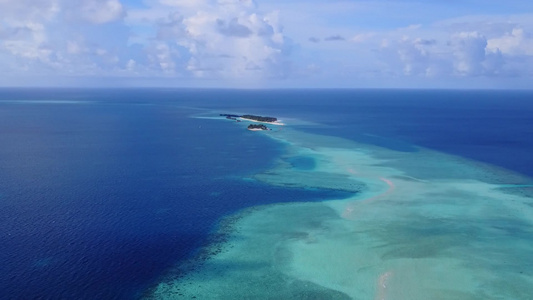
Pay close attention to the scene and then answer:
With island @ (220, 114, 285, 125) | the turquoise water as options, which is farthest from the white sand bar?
island @ (220, 114, 285, 125)

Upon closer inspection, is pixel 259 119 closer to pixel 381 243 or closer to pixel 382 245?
pixel 381 243

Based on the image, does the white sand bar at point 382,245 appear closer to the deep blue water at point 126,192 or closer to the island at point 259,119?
the deep blue water at point 126,192

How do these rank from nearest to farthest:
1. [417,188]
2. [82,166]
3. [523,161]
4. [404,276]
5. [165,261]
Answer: [404,276] → [165,261] → [417,188] → [82,166] → [523,161]

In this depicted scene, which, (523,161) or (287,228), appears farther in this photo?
(523,161)

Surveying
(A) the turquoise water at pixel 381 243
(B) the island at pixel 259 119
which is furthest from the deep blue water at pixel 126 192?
(B) the island at pixel 259 119

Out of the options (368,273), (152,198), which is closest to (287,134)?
(152,198)

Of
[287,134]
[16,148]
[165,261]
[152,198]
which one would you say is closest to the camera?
→ [165,261]

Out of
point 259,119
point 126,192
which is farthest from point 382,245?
point 259,119

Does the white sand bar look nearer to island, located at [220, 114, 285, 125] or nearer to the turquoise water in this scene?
the turquoise water

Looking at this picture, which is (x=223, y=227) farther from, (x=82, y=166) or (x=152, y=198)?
(x=82, y=166)
